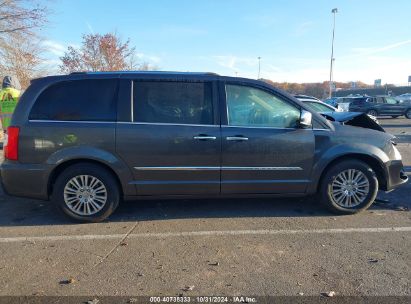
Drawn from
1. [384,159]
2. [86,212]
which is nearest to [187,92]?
[86,212]

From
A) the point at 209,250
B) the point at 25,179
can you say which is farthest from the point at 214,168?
the point at 25,179

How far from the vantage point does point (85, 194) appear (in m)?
4.62

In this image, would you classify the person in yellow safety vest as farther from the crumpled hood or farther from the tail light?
the crumpled hood

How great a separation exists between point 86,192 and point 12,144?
3.52 feet

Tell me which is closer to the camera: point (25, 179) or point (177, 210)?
point (25, 179)

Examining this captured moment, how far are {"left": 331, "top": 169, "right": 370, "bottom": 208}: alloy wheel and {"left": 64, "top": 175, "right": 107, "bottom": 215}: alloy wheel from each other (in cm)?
310

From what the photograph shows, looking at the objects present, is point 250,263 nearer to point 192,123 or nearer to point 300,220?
point 300,220

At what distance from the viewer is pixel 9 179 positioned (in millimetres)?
4523

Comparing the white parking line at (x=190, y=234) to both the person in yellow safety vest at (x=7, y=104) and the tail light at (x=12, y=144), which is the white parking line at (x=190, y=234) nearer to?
the tail light at (x=12, y=144)

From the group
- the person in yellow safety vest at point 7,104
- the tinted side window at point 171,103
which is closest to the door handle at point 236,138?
the tinted side window at point 171,103

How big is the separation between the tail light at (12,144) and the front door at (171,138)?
1.25m

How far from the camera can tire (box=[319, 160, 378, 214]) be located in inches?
192

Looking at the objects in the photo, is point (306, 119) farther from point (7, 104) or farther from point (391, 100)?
point (391, 100)

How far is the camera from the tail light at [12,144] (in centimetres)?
445
